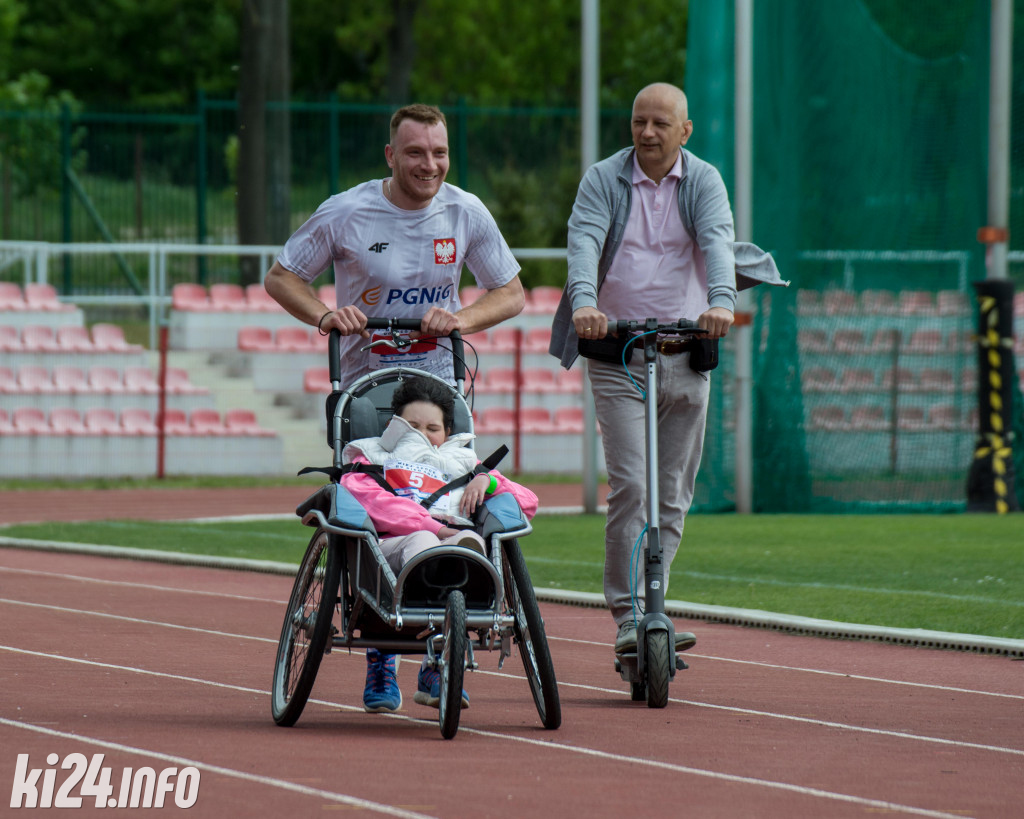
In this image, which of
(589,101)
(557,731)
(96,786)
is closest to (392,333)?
(557,731)

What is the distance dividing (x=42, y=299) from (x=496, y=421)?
240 inches

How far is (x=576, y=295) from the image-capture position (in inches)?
259

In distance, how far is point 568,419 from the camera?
932 inches

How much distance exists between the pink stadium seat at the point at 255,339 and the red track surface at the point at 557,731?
15.2m

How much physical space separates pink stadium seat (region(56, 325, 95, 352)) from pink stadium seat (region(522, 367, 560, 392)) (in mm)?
5555

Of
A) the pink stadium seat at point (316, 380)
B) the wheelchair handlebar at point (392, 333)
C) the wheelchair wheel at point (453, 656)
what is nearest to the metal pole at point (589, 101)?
the wheelchair handlebar at point (392, 333)

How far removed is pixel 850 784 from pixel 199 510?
500 inches

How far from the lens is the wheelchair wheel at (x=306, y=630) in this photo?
19.1 ft

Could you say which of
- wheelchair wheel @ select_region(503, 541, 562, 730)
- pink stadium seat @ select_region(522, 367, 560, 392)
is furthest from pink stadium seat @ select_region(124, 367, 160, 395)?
wheelchair wheel @ select_region(503, 541, 562, 730)

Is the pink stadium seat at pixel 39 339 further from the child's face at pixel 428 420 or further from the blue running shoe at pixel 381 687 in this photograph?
the child's face at pixel 428 420

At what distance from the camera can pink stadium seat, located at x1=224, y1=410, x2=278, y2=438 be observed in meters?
22.2

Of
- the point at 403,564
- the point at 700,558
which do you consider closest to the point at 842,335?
the point at 700,558

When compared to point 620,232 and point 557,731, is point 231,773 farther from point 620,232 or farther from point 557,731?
point 620,232

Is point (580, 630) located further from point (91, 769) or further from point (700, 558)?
point (91, 769)
